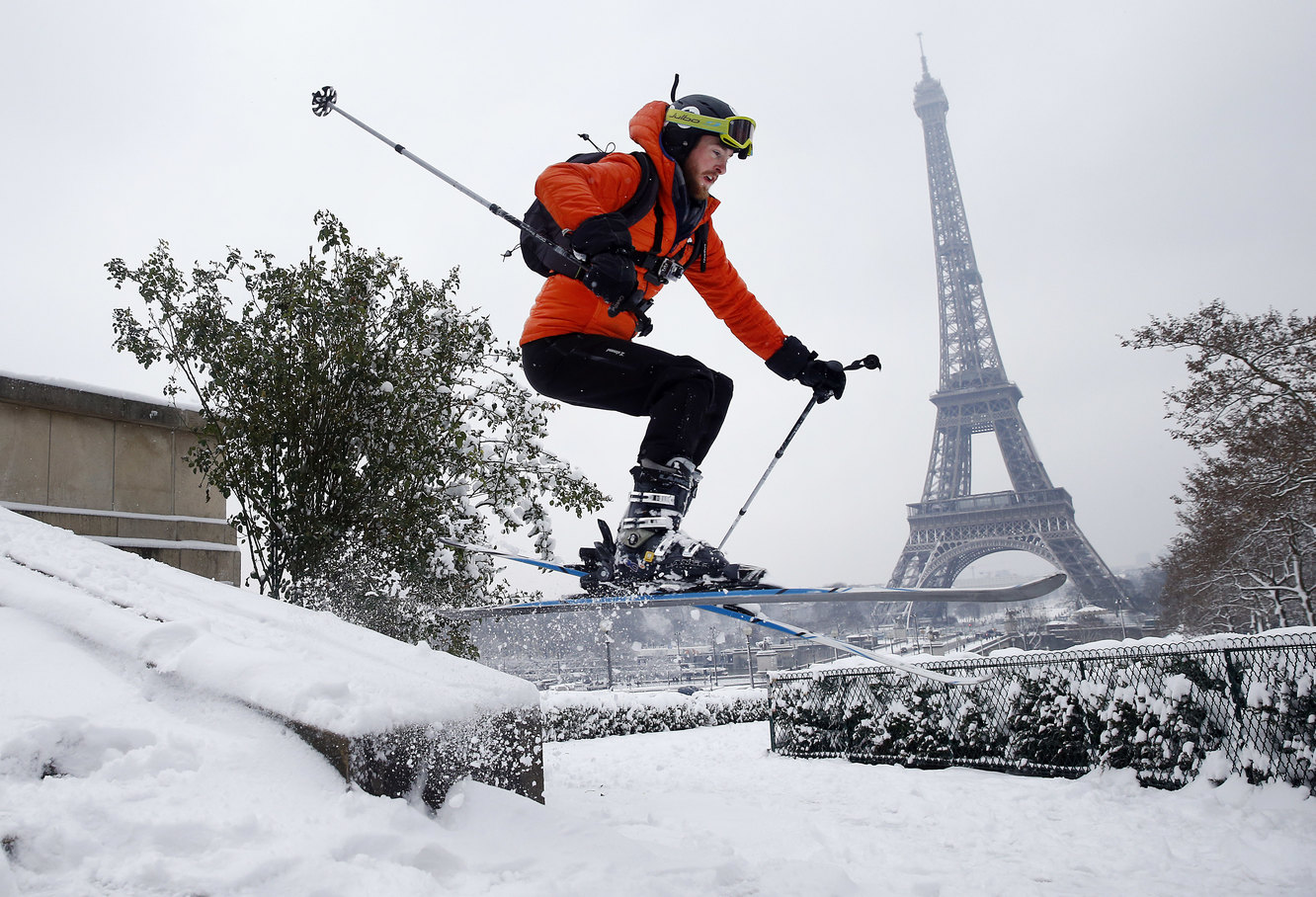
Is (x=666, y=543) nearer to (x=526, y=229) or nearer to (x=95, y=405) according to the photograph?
(x=526, y=229)

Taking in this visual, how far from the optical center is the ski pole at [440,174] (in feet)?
12.5

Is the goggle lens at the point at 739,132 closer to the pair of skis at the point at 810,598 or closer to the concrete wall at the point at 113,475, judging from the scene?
the pair of skis at the point at 810,598

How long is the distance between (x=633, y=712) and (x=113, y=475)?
893 cm

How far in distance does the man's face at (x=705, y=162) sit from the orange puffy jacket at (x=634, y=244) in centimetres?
12

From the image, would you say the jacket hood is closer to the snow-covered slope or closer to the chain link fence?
the snow-covered slope

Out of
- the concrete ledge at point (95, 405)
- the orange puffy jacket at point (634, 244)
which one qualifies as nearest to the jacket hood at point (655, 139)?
the orange puffy jacket at point (634, 244)

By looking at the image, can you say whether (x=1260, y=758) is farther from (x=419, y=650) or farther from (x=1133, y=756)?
(x=419, y=650)

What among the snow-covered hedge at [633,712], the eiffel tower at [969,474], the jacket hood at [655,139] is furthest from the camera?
the eiffel tower at [969,474]

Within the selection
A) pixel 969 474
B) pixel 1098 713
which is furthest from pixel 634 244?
pixel 969 474

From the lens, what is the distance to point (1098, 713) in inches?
242

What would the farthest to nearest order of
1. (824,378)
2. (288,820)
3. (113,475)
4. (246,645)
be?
(113,475), (824,378), (246,645), (288,820)

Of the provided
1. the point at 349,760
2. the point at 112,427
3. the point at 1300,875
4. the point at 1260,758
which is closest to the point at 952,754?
the point at 1260,758

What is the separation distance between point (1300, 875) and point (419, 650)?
3.98m

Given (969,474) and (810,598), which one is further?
(969,474)
